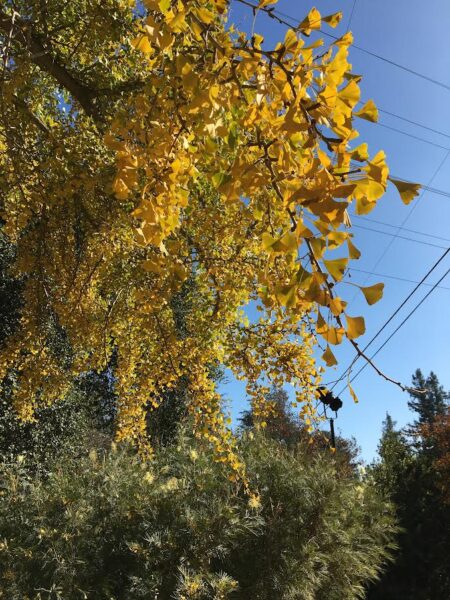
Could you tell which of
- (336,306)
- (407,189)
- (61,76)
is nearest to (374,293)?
(336,306)

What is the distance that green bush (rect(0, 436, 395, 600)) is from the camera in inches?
138

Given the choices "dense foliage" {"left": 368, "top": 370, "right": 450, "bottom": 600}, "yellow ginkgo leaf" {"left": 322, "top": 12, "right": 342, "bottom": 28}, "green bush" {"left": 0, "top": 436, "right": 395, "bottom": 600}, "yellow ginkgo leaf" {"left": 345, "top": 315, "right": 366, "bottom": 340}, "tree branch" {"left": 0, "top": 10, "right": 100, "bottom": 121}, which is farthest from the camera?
"dense foliage" {"left": 368, "top": 370, "right": 450, "bottom": 600}

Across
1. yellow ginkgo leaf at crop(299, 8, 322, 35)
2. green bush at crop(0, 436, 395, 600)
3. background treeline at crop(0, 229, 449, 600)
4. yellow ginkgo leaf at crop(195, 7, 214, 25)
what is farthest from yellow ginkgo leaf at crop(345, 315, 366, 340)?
green bush at crop(0, 436, 395, 600)

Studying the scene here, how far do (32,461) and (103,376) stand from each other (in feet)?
12.9

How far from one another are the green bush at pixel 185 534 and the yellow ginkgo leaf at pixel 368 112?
3.52 metres

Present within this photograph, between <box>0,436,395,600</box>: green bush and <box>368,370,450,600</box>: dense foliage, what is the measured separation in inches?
55.5

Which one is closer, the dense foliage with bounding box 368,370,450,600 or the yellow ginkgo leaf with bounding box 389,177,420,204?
the yellow ginkgo leaf with bounding box 389,177,420,204

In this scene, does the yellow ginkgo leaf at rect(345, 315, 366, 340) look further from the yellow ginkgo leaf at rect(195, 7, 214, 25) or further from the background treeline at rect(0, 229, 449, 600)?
the background treeline at rect(0, 229, 449, 600)

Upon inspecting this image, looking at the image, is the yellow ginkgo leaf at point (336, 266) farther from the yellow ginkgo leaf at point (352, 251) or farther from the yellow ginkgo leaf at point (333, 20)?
the yellow ginkgo leaf at point (333, 20)

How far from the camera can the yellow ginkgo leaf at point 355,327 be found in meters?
0.69

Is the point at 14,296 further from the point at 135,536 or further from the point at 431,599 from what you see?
the point at 431,599

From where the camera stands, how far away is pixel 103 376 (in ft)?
42.5

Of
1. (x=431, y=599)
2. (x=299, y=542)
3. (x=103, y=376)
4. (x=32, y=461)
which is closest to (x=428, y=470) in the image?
(x=431, y=599)

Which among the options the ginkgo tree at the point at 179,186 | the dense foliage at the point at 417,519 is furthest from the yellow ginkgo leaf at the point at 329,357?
the dense foliage at the point at 417,519
